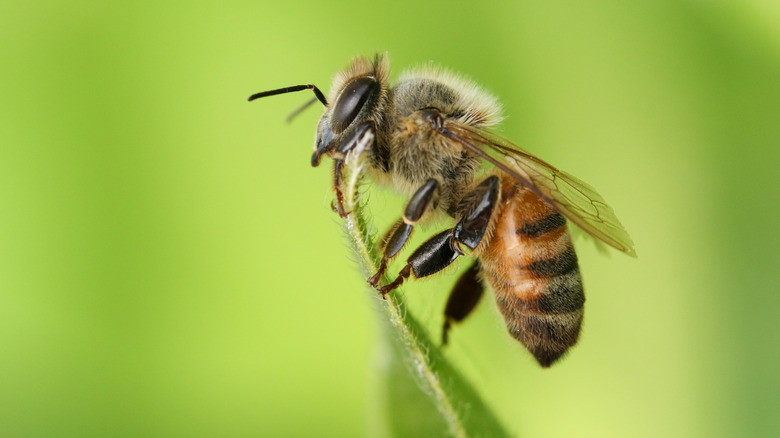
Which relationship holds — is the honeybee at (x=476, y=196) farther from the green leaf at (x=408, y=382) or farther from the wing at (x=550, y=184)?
the green leaf at (x=408, y=382)

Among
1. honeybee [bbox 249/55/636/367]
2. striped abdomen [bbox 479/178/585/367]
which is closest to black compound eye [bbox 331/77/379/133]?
honeybee [bbox 249/55/636/367]

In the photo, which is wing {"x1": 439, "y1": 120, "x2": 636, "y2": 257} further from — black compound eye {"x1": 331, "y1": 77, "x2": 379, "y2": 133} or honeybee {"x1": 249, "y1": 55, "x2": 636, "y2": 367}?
black compound eye {"x1": 331, "y1": 77, "x2": 379, "y2": 133}

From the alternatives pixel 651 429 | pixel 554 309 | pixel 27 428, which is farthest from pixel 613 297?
pixel 27 428

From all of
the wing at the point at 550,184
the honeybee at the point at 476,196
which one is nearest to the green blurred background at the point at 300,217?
the honeybee at the point at 476,196

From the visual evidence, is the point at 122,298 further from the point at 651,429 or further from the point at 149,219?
the point at 651,429

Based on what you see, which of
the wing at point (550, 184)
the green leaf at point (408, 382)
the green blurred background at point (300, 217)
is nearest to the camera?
the green leaf at point (408, 382)

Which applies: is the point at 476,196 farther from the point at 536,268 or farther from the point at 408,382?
the point at 408,382
